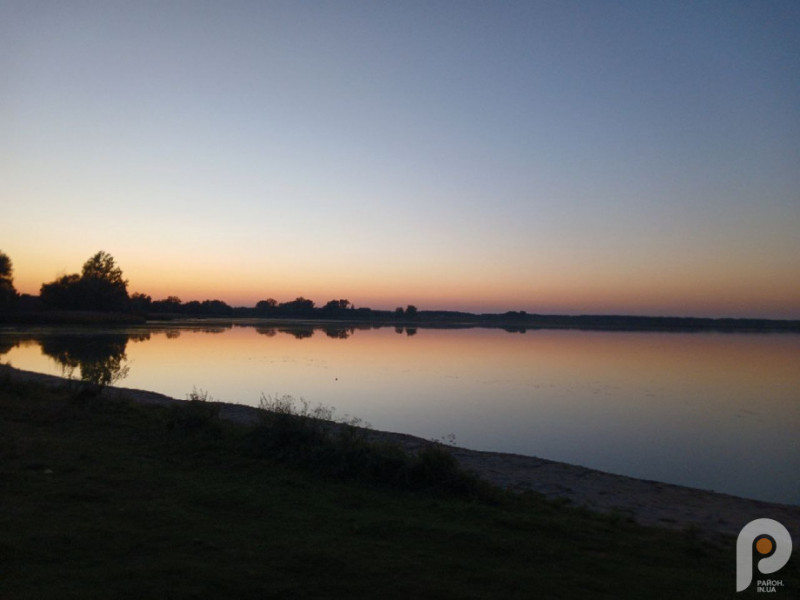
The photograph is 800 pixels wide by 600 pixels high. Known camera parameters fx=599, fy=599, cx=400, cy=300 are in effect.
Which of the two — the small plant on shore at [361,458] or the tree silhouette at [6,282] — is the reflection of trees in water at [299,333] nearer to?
the tree silhouette at [6,282]

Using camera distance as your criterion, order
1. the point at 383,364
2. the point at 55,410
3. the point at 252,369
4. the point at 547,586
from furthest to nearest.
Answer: the point at 383,364, the point at 252,369, the point at 55,410, the point at 547,586

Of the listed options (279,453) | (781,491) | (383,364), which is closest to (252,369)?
(383,364)

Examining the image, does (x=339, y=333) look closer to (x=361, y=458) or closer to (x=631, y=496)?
(x=631, y=496)

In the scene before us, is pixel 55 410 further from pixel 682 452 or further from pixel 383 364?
pixel 383 364

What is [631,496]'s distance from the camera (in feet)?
29.7

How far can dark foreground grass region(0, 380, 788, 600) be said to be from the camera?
14.2 feet

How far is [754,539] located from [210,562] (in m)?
5.79

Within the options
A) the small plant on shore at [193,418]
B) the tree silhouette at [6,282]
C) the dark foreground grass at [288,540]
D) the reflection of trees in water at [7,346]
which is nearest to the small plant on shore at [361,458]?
the dark foreground grass at [288,540]

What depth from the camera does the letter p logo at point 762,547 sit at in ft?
17.6

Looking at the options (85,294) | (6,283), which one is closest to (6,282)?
(6,283)

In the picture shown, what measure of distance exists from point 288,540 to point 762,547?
492 centimetres

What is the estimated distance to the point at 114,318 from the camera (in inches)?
2872

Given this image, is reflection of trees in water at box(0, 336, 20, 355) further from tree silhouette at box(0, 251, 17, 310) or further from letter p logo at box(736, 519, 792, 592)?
letter p logo at box(736, 519, 792, 592)

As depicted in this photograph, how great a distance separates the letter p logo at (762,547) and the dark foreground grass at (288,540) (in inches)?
5.5
